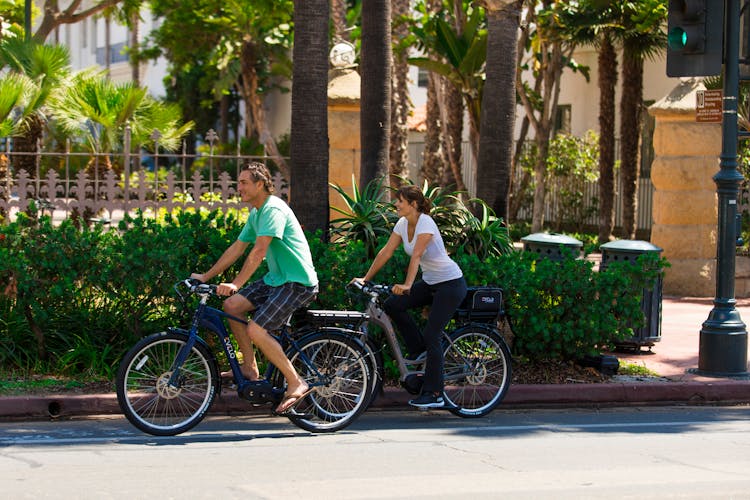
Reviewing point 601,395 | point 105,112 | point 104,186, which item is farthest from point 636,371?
point 105,112

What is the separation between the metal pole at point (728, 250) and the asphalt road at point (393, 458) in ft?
4.68

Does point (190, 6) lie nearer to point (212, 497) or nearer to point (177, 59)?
point (177, 59)

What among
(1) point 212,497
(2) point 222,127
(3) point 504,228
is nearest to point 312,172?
(3) point 504,228

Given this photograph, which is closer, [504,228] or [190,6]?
[504,228]

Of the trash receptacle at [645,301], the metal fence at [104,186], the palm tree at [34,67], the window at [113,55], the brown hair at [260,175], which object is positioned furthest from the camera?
the window at [113,55]

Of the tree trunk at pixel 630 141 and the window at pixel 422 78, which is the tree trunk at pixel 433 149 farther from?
the window at pixel 422 78

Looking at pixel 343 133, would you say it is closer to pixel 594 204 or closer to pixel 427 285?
pixel 427 285

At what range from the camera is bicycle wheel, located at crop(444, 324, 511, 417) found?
8883 mm

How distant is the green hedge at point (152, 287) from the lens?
30.5ft

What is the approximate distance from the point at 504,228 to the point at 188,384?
175 inches

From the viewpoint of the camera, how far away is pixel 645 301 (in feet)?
37.3

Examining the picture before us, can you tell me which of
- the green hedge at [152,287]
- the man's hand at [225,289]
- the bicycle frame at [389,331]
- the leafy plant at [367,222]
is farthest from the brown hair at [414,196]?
the leafy plant at [367,222]

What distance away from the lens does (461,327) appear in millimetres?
8914

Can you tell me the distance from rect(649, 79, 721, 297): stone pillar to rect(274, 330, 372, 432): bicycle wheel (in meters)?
9.28
